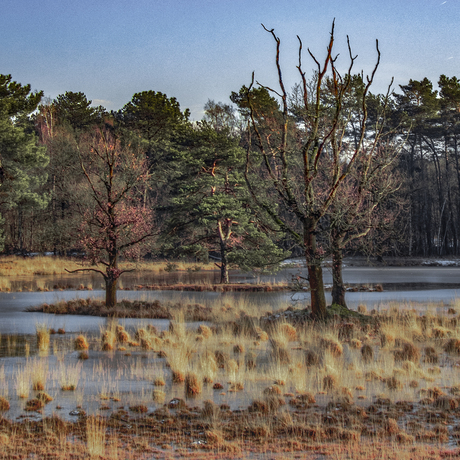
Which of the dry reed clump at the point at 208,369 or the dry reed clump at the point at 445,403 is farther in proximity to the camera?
the dry reed clump at the point at 208,369

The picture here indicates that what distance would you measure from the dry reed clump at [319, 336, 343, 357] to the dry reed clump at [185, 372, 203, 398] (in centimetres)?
322

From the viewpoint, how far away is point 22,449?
19.1 feet

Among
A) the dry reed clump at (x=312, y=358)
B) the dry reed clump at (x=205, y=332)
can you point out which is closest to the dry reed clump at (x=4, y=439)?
the dry reed clump at (x=312, y=358)

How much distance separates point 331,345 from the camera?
11289 millimetres

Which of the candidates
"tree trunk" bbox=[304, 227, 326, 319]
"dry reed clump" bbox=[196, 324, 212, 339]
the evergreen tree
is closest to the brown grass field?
"dry reed clump" bbox=[196, 324, 212, 339]

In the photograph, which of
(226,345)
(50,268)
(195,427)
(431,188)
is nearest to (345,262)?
(431,188)

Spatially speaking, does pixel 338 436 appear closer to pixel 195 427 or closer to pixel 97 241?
pixel 195 427

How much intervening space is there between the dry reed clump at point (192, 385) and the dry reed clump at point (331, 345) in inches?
127

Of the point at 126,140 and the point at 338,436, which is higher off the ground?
the point at 126,140

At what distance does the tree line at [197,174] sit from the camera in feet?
85.7

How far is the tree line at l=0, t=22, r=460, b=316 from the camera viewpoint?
2612cm

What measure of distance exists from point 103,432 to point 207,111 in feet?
172

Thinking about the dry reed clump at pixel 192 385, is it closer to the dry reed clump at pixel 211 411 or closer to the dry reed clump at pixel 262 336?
the dry reed clump at pixel 211 411

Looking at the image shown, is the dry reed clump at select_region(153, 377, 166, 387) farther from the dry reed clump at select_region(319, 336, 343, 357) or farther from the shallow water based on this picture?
the shallow water
